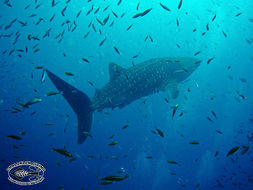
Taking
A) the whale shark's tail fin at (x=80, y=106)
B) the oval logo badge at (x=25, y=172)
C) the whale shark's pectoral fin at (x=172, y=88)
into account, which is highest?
the whale shark's pectoral fin at (x=172, y=88)

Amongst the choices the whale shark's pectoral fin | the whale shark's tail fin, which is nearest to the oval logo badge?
the whale shark's tail fin

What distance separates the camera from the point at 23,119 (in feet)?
109

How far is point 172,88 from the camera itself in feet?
28.6

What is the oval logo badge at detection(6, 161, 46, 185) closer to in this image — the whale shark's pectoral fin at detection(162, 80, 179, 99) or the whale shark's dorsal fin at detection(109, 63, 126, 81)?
the whale shark's dorsal fin at detection(109, 63, 126, 81)

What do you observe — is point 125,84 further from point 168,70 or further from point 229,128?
point 229,128

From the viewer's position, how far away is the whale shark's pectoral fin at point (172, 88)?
28.2 feet

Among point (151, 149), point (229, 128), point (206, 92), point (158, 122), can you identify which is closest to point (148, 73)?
point (158, 122)

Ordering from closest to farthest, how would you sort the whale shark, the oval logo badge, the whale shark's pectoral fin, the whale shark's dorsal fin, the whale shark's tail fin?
the oval logo badge < the whale shark's tail fin < the whale shark < the whale shark's dorsal fin < the whale shark's pectoral fin

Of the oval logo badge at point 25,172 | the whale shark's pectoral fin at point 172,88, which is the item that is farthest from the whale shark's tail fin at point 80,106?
the whale shark's pectoral fin at point 172,88

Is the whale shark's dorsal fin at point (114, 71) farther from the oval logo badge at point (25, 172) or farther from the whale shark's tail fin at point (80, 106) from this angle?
the oval logo badge at point (25, 172)

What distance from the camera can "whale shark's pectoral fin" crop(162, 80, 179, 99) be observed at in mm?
8599

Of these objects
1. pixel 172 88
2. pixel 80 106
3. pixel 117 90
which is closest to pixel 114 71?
pixel 117 90

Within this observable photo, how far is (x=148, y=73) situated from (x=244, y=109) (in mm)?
30792

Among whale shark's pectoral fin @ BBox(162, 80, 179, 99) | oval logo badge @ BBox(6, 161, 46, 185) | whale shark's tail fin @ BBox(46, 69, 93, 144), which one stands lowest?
oval logo badge @ BBox(6, 161, 46, 185)
